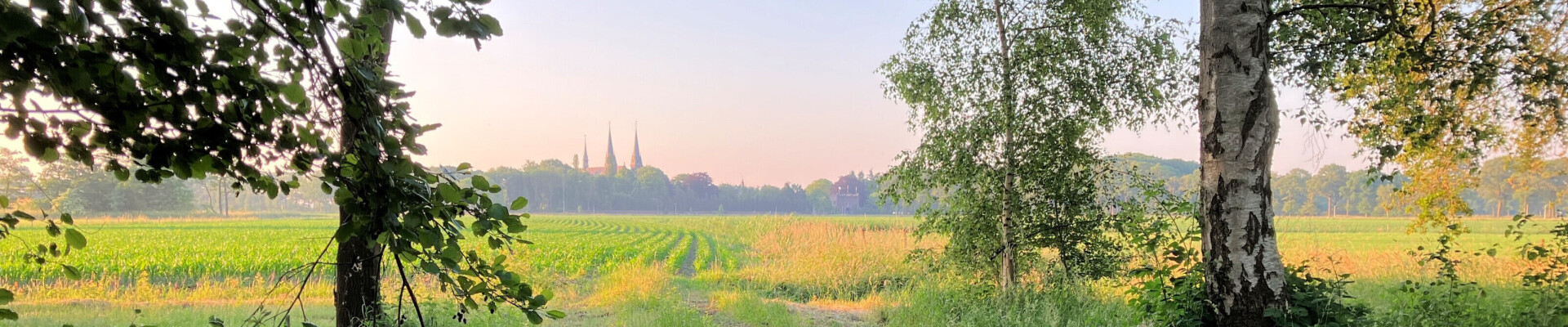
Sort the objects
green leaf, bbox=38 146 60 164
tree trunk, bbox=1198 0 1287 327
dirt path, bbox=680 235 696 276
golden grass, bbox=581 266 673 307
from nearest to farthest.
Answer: green leaf, bbox=38 146 60 164, tree trunk, bbox=1198 0 1287 327, golden grass, bbox=581 266 673 307, dirt path, bbox=680 235 696 276

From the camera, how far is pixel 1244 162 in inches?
114

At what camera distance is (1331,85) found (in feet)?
14.9

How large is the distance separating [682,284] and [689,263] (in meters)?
4.56

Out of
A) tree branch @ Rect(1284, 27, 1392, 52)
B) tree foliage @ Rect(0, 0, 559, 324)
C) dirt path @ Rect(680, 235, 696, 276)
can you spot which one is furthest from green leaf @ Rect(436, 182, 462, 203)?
dirt path @ Rect(680, 235, 696, 276)

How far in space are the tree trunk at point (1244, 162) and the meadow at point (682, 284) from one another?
74 cm

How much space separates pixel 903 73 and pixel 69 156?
5.57m

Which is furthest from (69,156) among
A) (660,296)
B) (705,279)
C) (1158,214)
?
(705,279)

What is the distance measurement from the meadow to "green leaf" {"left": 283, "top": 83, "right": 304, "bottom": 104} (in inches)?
10.2

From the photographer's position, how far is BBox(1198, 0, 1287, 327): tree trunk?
9.51 ft

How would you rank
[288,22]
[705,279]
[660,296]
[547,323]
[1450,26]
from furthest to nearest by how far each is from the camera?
1. [705,279]
2. [660,296]
3. [547,323]
4. [1450,26]
5. [288,22]

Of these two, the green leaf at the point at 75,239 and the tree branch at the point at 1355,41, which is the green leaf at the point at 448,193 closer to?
the green leaf at the point at 75,239

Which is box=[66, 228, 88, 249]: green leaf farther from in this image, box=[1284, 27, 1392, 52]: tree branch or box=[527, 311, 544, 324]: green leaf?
box=[1284, 27, 1392, 52]: tree branch

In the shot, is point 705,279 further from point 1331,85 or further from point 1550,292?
point 1550,292

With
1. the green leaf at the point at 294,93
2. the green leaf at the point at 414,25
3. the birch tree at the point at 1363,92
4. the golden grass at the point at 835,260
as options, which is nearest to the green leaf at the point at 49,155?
the green leaf at the point at 294,93
